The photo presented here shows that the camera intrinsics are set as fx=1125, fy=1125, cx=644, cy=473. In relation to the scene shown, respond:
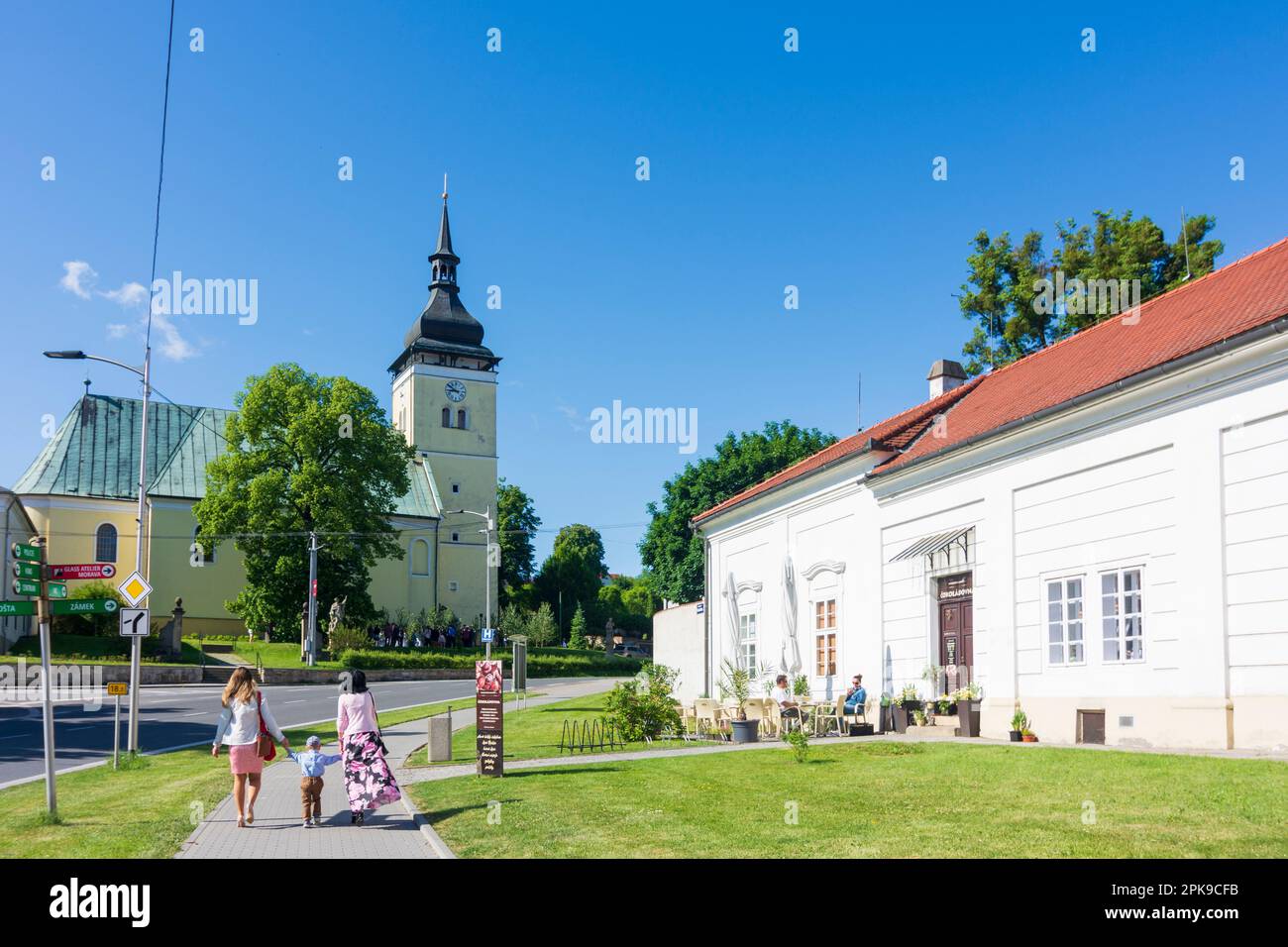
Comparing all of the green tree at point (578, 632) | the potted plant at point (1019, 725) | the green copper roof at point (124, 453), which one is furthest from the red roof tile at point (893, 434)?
the green tree at point (578, 632)

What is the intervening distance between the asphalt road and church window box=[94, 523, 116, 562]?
26.0 meters

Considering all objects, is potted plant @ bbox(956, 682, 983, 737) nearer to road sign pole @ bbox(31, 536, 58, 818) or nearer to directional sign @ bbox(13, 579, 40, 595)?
road sign pole @ bbox(31, 536, 58, 818)

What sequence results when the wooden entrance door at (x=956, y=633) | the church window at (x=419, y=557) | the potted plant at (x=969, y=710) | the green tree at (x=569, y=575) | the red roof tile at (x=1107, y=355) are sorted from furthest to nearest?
the green tree at (x=569, y=575) → the church window at (x=419, y=557) → the wooden entrance door at (x=956, y=633) → the potted plant at (x=969, y=710) → the red roof tile at (x=1107, y=355)

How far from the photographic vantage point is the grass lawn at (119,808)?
11.0 meters

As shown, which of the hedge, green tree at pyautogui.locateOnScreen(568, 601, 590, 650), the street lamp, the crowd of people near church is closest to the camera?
the street lamp

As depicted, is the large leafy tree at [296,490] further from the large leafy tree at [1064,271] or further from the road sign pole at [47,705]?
the road sign pole at [47,705]

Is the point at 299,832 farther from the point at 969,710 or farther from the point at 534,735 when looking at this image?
the point at 534,735

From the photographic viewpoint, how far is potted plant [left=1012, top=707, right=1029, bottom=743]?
18.7m

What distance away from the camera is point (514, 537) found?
9944 centimetres

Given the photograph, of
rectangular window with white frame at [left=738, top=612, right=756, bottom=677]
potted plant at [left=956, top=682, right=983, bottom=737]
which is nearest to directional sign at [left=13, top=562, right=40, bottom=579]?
potted plant at [left=956, top=682, right=983, bottom=737]

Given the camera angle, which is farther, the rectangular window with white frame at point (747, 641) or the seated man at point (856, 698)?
the rectangular window with white frame at point (747, 641)

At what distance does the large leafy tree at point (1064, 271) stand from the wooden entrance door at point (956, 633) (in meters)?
17.5
